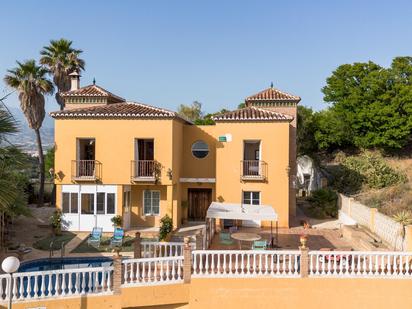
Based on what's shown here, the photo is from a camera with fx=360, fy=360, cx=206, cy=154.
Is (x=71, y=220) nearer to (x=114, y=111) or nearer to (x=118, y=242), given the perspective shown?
(x=118, y=242)

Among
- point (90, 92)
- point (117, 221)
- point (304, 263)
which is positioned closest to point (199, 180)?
point (117, 221)

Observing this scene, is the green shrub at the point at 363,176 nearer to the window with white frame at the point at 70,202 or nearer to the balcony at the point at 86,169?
the balcony at the point at 86,169

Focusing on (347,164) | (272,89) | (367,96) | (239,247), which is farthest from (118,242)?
(367,96)

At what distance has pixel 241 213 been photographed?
17750mm

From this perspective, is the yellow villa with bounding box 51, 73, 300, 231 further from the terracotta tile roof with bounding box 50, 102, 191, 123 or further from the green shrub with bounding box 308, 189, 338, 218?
the green shrub with bounding box 308, 189, 338, 218

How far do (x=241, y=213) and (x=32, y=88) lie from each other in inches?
949

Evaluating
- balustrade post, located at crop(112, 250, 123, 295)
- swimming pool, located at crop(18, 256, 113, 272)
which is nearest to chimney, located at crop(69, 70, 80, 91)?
swimming pool, located at crop(18, 256, 113, 272)

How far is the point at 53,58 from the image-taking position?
35562mm

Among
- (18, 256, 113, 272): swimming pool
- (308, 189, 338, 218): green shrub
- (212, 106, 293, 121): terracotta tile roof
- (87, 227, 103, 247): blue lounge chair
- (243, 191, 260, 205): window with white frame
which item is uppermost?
(212, 106, 293, 121): terracotta tile roof

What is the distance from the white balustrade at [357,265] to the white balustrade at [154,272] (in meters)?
5.08

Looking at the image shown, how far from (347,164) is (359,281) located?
29.0 metres

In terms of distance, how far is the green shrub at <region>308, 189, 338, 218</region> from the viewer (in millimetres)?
29620

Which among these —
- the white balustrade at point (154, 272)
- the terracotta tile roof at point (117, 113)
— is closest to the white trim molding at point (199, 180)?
the terracotta tile roof at point (117, 113)

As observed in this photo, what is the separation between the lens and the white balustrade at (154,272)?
13.0m
